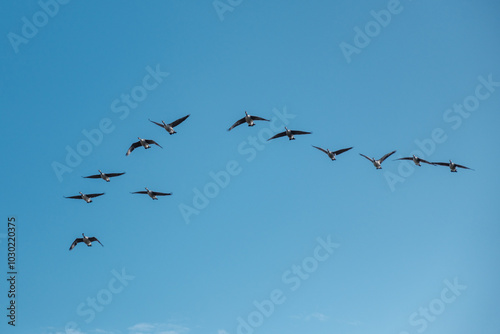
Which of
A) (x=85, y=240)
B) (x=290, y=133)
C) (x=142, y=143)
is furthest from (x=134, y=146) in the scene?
(x=290, y=133)

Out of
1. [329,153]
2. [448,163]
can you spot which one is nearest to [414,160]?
[448,163]

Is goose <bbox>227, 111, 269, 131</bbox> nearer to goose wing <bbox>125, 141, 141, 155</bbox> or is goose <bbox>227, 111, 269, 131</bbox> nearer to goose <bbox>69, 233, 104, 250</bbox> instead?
goose wing <bbox>125, 141, 141, 155</bbox>

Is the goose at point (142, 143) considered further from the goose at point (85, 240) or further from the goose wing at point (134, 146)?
the goose at point (85, 240)

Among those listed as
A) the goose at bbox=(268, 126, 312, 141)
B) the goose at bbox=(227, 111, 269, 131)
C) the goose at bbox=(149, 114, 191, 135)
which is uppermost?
the goose at bbox=(149, 114, 191, 135)

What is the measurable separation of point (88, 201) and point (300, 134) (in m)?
26.9

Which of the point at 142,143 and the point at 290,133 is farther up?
the point at 142,143

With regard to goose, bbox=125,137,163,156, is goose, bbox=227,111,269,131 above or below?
below

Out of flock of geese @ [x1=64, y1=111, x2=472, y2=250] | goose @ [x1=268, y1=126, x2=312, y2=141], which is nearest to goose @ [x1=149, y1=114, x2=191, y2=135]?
flock of geese @ [x1=64, y1=111, x2=472, y2=250]

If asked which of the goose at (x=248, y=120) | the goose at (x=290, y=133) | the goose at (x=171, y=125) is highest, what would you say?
the goose at (x=171, y=125)

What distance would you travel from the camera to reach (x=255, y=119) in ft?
217

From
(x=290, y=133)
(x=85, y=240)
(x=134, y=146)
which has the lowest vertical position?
(x=290, y=133)

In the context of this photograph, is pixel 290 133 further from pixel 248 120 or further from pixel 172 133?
pixel 172 133

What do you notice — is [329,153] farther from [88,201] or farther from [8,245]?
[8,245]

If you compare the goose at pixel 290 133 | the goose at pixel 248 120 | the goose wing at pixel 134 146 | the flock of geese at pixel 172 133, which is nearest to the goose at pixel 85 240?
the flock of geese at pixel 172 133
